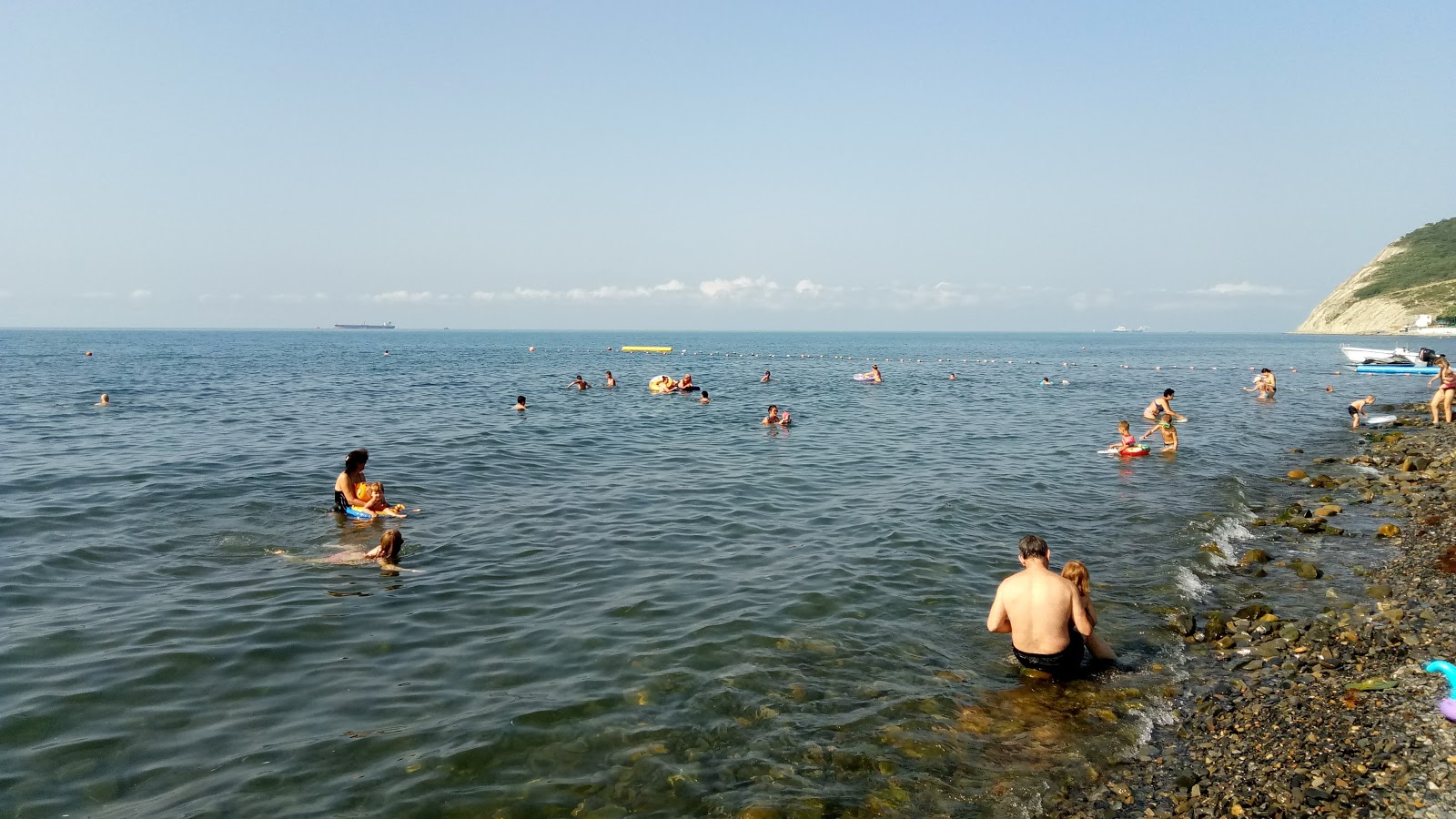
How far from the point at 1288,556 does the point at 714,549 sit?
934cm

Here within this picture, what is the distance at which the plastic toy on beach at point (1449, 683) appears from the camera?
6.41 m

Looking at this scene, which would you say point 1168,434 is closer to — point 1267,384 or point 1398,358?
point 1267,384

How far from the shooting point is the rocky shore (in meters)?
5.66

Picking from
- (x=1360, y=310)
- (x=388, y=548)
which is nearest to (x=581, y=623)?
(x=388, y=548)

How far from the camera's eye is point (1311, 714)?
677 cm

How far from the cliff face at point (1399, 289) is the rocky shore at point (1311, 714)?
14598cm

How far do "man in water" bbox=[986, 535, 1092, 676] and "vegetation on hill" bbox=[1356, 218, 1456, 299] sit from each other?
586ft

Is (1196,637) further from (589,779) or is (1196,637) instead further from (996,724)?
(589,779)

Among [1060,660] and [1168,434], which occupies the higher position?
[1168,434]

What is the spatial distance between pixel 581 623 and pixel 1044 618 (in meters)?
5.48

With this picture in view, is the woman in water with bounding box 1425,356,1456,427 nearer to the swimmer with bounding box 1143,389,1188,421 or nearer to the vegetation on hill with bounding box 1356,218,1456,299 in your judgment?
the swimmer with bounding box 1143,389,1188,421

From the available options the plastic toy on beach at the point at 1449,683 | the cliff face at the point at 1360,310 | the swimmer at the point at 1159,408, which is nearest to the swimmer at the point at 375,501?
the plastic toy on beach at the point at 1449,683

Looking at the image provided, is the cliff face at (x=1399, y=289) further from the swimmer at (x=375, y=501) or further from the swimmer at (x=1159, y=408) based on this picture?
the swimmer at (x=375, y=501)

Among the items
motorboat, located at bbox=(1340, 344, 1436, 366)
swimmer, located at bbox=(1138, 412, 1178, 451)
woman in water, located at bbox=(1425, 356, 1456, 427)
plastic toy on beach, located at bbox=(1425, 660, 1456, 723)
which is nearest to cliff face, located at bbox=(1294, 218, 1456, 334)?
motorboat, located at bbox=(1340, 344, 1436, 366)
